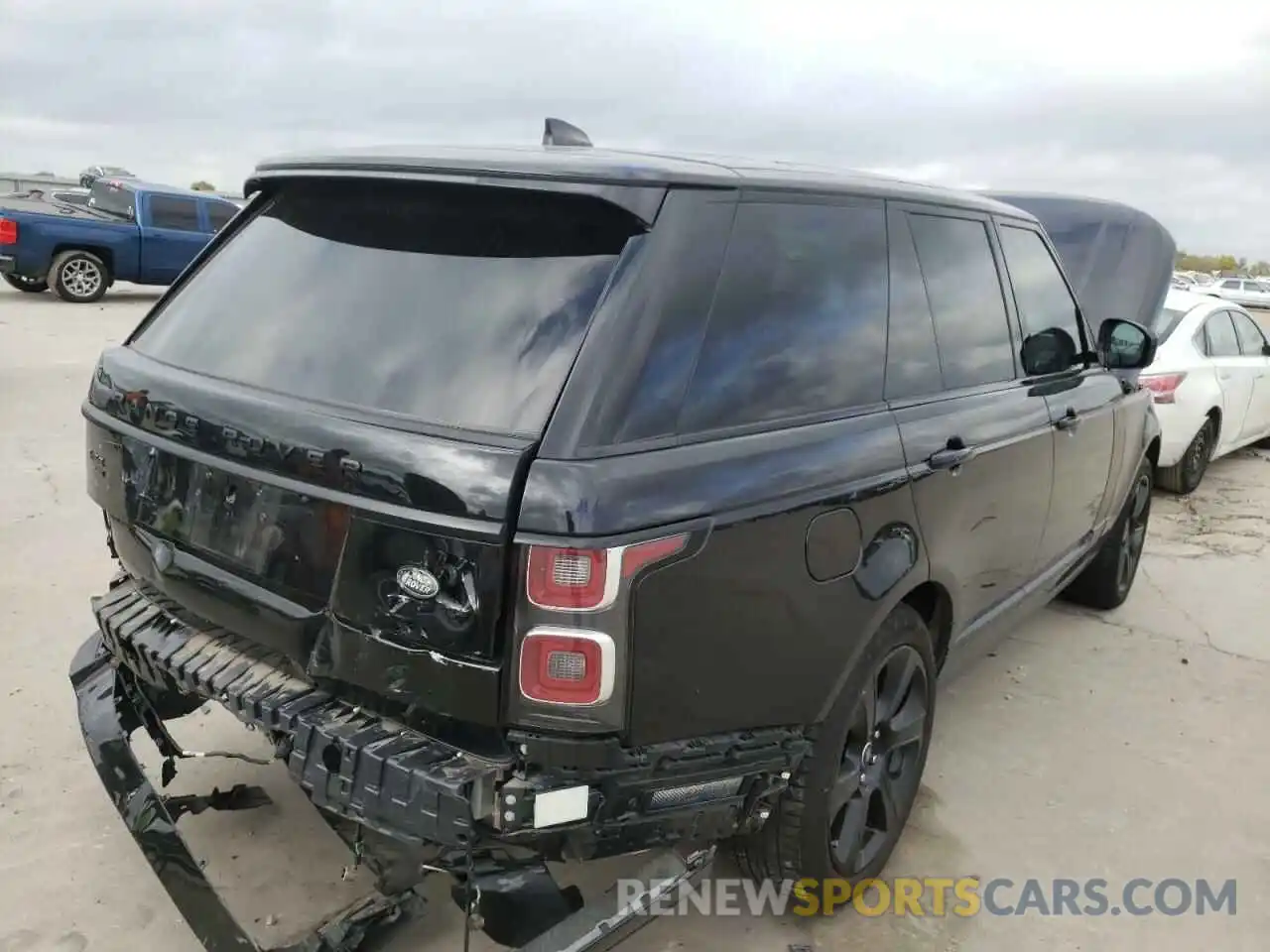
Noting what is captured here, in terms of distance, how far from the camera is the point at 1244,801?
3.57 m

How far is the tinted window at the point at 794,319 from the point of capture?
2256mm

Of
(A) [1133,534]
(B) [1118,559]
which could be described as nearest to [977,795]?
(B) [1118,559]

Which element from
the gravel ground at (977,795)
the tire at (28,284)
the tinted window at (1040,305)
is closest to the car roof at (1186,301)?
the gravel ground at (977,795)

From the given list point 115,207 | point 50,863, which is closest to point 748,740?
point 50,863

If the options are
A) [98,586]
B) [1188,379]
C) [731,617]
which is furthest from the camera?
[1188,379]

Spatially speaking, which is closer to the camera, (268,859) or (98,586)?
(268,859)

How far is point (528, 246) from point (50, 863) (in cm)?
215

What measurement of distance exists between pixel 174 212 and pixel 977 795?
14.6 metres

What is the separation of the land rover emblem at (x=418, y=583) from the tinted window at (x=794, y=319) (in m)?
0.59

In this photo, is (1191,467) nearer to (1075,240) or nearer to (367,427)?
(1075,240)

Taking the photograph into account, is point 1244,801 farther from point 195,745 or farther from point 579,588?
point 195,745

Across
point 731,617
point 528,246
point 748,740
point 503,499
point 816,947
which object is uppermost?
point 528,246

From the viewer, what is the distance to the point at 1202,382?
297 inches

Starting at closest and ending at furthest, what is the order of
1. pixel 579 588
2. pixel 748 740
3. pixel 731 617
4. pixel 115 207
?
1. pixel 579 588
2. pixel 731 617
3. pixel 748 740
4. pixel 115 207
